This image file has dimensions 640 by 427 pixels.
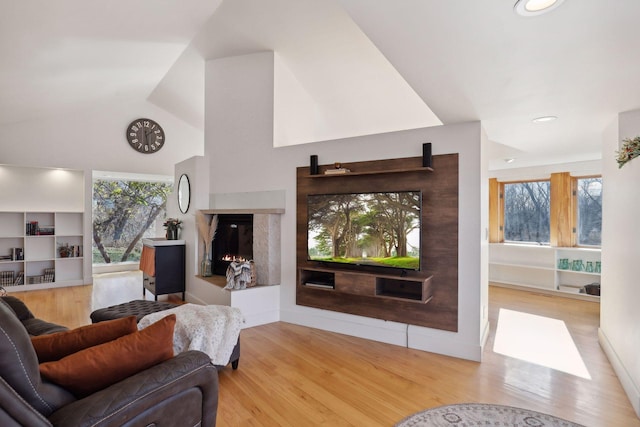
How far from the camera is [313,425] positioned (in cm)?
204

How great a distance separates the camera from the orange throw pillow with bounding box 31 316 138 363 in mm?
1459

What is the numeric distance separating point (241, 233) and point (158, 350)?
3217 millimetres

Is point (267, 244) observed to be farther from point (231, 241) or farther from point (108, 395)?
point (108, 395)

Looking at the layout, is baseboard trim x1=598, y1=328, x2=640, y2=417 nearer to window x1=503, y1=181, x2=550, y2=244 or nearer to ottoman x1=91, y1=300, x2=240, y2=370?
ottoman x1=91, y1=300, x2=240, y2=370

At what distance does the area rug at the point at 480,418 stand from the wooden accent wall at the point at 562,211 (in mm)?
4473

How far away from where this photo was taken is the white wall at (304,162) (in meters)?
3.06

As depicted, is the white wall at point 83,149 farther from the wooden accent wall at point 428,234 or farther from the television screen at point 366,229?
the wooden accent wall at point 428,234

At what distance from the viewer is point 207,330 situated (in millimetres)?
2496

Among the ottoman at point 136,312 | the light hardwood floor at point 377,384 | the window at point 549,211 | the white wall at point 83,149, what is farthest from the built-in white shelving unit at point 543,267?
the white wall at point 83,149

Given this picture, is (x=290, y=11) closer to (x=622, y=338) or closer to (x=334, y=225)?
(x=334, y=225)

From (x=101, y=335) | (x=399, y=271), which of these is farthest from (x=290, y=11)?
(x=101, y=335)

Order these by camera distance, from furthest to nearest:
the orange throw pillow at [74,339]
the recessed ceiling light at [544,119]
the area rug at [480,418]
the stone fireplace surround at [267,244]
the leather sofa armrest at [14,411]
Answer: the stone fireplace surround at [267,244]
the recessed ceiling light at [544,119]
the area rug at [480,418]
the orange throw pillow at [74,339]
the leather sofa armrest at [14,411]

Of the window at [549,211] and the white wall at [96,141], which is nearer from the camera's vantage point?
the window at [549,211]

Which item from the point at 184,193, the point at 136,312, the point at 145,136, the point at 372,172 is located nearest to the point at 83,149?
the point at 145,136
